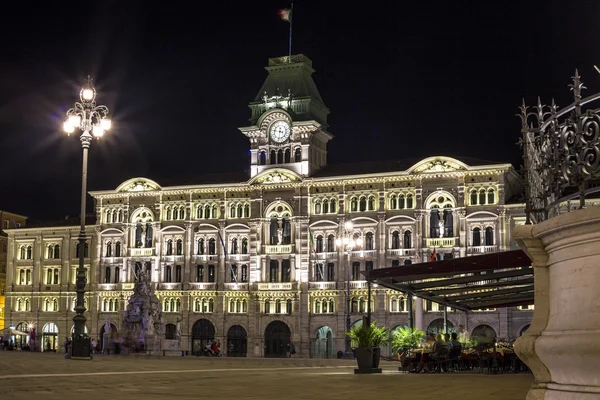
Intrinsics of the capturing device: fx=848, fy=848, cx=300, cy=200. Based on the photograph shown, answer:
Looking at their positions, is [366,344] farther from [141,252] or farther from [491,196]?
[141,252]

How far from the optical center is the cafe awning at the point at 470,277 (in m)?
19.7

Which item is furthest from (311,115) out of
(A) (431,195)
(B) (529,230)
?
(B) (529,230)

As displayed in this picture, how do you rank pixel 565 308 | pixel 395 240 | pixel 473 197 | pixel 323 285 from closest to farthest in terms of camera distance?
pixel 565 308 → pixel 473 197 → pixel 395 240 → pixel 323 285

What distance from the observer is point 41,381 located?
1847 centimetres

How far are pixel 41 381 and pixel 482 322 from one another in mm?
53708

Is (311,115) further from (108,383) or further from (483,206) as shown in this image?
(108,383)

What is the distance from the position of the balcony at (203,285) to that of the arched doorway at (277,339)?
652 cm

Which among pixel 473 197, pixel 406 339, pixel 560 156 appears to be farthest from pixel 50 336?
pixel 560 156

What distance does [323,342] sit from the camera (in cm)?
7275

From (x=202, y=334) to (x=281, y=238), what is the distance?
37.8 ft

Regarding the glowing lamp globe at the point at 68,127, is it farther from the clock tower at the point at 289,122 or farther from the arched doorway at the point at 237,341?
the arched doorway at the point at 237,341

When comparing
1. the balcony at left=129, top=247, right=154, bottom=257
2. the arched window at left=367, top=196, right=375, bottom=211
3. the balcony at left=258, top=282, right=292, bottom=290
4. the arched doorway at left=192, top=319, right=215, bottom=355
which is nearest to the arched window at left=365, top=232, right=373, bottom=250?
the arched window at left=367, top=196, right=375, bottom=211

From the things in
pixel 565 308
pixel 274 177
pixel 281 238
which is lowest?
pixel 565 308

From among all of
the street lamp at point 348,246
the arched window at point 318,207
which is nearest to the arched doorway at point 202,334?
the street lamp at point 348,246
